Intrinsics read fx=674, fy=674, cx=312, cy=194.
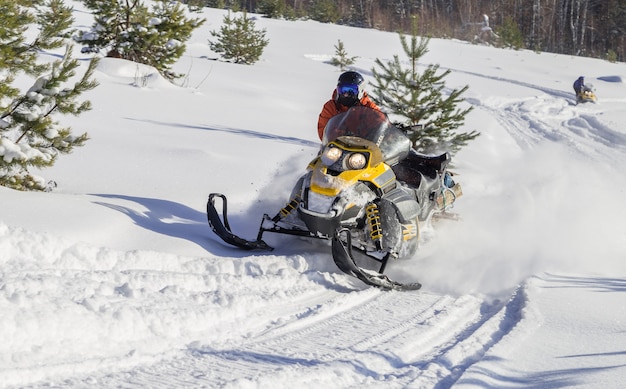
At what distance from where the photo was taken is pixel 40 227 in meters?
4.82

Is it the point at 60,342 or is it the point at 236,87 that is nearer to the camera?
the point at 60,342

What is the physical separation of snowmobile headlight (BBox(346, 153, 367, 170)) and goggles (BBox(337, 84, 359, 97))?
4.58 ft

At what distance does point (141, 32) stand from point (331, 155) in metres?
11.3

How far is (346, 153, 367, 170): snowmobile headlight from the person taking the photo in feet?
17.9

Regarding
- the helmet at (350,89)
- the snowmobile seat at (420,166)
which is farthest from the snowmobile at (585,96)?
the helmet at (350,89)

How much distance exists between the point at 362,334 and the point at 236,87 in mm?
14106

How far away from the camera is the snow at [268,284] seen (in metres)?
3.18

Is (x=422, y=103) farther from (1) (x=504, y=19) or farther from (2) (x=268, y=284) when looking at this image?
(1) (x=504, y=19)

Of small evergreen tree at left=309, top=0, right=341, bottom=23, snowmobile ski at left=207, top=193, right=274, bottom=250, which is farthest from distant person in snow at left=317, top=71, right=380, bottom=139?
small evergreen tree at left=309, top=0, right=341, bottom=23

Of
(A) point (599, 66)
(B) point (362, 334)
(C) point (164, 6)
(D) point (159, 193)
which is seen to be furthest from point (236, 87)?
(A) point (599, 66)

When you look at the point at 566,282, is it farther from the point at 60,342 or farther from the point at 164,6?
the point at 164,6

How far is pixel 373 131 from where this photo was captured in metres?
5.91

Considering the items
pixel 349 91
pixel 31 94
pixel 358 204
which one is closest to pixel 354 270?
pixel 358 204

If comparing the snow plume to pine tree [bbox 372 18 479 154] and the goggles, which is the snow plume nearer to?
the goggles
